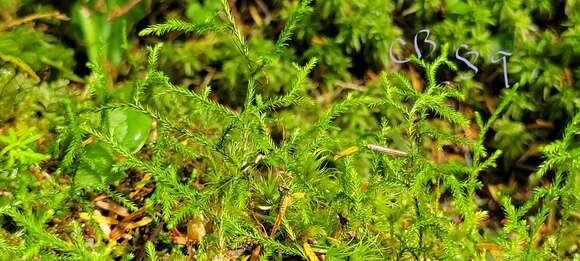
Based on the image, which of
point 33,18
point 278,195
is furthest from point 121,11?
point 278,195

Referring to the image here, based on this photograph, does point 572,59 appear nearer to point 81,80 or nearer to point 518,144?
point 518,144

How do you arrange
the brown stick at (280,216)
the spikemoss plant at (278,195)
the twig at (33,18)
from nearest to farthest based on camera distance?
the spikemoss plant at (278,195) < the brown stick at (280,216) < the twig at (33,18)

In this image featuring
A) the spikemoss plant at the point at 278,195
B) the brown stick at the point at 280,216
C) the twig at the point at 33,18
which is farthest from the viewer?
the twig at the point at 33,18

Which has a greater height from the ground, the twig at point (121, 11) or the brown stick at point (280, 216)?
the twig at point (121, 11)

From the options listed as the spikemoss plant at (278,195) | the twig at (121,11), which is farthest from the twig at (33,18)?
the spikemoss plant at (278,195)

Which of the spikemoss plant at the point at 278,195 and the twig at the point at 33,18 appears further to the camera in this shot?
the twig at the point at 33,18

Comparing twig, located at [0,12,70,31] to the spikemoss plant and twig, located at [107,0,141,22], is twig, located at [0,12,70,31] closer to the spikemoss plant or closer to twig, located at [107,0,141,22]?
twig, located at [107,0,141,22]

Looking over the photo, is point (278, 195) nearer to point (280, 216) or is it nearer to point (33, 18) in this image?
point (280, 216)

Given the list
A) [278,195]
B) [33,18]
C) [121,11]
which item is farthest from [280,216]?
[33,18]

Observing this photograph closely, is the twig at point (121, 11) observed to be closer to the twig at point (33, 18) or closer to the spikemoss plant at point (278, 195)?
the twig at point (33, 18)

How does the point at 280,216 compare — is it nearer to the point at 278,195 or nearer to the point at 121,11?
the point at 278,195

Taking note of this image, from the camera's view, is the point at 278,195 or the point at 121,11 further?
the point at 121,11
